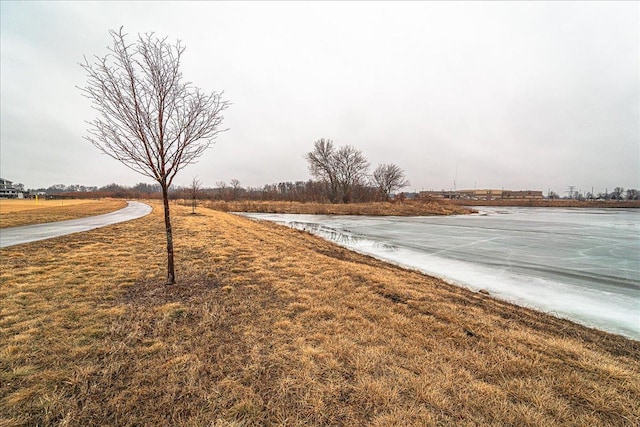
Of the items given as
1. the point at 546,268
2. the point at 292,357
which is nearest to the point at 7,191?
the point at 292,357

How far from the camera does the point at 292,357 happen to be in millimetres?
3252

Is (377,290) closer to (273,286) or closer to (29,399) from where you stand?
(273,286)

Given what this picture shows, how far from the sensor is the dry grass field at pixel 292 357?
95.1 inches

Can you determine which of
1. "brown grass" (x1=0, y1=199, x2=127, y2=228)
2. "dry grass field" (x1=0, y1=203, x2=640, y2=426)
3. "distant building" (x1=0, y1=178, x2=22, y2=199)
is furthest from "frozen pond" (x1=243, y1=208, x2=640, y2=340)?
"distant building" (x1=0, y1=178, x2=22, y2=199)

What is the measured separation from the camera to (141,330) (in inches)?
150

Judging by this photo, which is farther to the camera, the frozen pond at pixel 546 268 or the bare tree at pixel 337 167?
the bare tree at pixel 337 167

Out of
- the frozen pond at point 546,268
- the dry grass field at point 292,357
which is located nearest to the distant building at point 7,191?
the dry grass field at point 292,357

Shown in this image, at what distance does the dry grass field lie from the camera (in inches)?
95.1

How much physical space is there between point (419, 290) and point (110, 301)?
6185mm

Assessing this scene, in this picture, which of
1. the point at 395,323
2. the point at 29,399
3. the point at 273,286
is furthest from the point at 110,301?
the point at 395,323

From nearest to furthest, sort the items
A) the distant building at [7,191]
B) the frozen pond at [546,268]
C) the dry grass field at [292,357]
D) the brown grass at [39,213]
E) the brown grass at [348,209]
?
the dry grass field at [292,357]
the frozen pond at [546,268]
the brown grass at [39,213]
the brown grass at [348,209]
the distant building at [7,191]

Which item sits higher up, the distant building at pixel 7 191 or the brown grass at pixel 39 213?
the distant building at pixel 7 191

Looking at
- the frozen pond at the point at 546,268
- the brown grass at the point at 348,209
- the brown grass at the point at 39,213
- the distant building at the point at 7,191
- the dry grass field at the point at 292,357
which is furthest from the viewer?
the distant building at the point at 7,191

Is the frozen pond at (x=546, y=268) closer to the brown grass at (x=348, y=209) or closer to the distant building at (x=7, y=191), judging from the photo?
the brown grass at (x=348, y=209)
